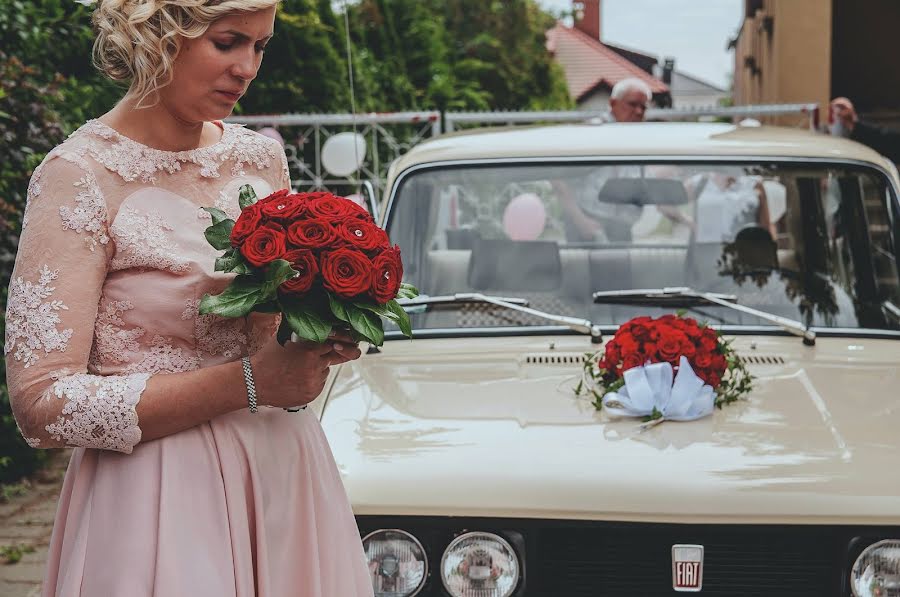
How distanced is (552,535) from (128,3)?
1.40m

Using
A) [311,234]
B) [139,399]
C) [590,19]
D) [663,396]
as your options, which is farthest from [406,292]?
[590,19]

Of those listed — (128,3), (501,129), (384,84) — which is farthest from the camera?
(384,84)

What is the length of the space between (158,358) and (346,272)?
1.19 feet

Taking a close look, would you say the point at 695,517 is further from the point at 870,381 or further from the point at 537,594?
the point at 870,381

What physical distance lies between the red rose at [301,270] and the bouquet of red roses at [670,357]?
1285 mm

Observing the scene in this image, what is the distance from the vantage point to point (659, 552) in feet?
8.54

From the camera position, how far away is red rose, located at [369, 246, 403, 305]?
1.99 m

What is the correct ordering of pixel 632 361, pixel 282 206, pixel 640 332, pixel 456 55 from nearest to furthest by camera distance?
pixel 282 206 → pixel 632 361 → pixel 640 332 → pixel 456 55

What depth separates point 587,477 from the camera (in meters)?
2.60

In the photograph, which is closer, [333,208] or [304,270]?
[304,270]

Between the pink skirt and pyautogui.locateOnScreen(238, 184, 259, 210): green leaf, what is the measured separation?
36 centimetres

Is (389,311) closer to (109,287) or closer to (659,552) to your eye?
(109,287)

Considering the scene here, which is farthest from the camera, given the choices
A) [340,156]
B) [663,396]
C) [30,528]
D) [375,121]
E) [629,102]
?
[340,156]

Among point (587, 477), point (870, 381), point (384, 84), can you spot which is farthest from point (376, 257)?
point (384, 84)
